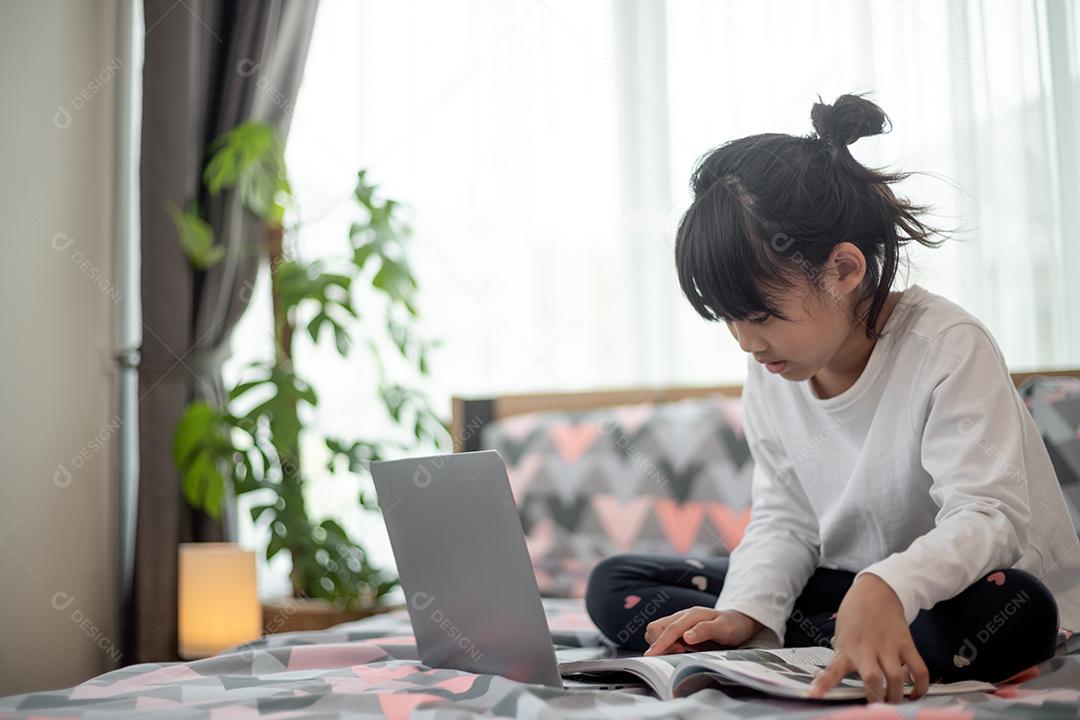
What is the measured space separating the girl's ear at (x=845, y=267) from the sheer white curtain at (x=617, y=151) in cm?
94

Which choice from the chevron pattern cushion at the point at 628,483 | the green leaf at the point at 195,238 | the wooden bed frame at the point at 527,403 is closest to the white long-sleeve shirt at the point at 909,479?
the chevron pattern cushion at the point at 628,483

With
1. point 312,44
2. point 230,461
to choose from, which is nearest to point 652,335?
point 230,461

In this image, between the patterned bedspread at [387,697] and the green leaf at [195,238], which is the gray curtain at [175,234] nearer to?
the green leaf at [195,238]

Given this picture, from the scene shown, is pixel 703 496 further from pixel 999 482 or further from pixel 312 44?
pixel 312 44

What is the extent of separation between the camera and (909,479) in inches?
45.4

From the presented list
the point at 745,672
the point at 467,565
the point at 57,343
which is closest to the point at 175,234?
the point at 57,343

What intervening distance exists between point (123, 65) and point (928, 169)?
6.40 feet

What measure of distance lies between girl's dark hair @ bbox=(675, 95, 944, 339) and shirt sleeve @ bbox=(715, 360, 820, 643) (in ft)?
0.82

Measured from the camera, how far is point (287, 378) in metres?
2.26

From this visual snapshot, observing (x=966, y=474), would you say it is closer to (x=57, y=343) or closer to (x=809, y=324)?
(x=809, y=324)

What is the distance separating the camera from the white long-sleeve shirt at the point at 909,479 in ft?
3.14

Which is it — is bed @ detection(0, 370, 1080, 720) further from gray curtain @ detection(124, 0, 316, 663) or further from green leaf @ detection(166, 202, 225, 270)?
green leaf @ detection(166, 202, 225, 270)

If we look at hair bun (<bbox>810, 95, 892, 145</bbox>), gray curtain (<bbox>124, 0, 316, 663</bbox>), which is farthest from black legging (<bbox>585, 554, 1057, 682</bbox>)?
gray curtain (<bbox>124, 0, 316, 663</bbox>)

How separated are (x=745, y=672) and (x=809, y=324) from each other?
423mm
